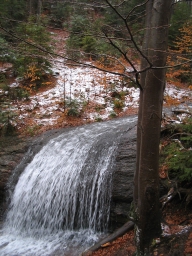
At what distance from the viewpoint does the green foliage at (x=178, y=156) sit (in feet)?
16.4

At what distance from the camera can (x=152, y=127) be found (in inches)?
155

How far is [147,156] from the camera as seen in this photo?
3.98 metres

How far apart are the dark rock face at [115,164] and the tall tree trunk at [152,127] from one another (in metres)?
1.44

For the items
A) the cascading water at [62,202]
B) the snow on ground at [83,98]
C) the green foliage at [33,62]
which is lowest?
the cascading water at [62,202]

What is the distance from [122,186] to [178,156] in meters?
1.48

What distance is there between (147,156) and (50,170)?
4014mm

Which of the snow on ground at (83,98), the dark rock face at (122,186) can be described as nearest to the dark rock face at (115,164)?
the dark rock face at (122,186)

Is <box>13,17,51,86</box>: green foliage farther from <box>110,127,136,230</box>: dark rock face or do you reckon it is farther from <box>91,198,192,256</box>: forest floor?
<box>91,198,192,256</box>: forest floor

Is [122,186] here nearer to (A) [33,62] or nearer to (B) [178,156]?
(B) [178,156]

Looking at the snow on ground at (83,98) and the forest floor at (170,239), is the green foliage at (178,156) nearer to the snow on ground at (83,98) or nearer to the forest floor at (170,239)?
the forest floor at (170,239)

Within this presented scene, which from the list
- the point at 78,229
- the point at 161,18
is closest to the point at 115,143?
the point at 78,229

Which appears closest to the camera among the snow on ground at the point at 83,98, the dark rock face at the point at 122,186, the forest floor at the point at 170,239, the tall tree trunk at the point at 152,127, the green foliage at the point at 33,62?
the tall tree trunk at the point at 152,127

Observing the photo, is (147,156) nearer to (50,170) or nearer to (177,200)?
(177,200)

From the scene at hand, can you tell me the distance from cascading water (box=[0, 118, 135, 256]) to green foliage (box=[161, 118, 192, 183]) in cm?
143
